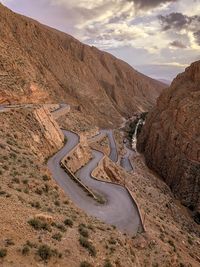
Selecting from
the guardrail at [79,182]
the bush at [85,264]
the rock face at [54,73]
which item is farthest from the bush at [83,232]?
the rock face at [54,73]

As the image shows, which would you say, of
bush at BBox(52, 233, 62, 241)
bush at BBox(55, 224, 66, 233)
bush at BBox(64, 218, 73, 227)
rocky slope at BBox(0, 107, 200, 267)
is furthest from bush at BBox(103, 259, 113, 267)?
bush at BBox(64, 218, 73, 227)

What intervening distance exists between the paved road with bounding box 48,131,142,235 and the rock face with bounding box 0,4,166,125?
14.5 metres

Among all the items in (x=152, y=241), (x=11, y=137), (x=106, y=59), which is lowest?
(x=152, y=241)

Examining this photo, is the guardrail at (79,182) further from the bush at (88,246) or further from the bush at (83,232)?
the bush at (88,246)

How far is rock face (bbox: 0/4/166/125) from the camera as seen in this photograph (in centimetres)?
4634

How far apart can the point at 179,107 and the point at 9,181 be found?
48.0 metres

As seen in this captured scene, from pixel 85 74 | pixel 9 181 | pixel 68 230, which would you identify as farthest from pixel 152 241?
pixel 85 74

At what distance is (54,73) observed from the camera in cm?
9375

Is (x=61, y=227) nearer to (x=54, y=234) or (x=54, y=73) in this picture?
(x=54, y=234)

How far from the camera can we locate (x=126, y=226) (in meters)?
19.4

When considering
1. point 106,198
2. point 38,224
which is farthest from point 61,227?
point 106,198

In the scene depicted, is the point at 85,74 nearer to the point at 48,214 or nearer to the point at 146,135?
the point at 146,135

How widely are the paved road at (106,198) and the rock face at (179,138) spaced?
69.0 ft

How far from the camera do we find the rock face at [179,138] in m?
51.7
